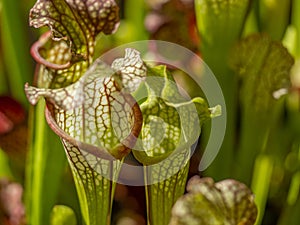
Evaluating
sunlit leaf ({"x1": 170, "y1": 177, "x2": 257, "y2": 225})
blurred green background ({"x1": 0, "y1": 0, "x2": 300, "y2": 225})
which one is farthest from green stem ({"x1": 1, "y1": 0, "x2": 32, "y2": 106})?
sunlit leaf ({"x1": 170, "y1": 177, "x2": 257, "y2": 225})

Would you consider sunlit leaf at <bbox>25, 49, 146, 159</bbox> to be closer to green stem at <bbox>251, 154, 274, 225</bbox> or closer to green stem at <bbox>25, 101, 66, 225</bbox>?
green stem at <bbox>25, 101, 66, 225</bbox>

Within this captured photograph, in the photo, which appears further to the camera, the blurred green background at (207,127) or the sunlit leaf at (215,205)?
the blurred green background at (207,127)

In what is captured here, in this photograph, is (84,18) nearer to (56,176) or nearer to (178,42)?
(56,176)

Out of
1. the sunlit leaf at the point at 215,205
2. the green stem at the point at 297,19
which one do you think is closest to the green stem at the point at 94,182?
the sunlit leaf at the point at 215,205

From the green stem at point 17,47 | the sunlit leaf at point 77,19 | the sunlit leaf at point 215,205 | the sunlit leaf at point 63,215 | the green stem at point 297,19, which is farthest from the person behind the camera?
the green stem at point 17,47

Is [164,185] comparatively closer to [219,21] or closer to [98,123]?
[98,123]

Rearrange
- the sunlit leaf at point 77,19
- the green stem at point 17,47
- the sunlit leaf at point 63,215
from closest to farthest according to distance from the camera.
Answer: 1. the sunlit leaf at point 77,19
2. the sunlit leaf at point 63,215
3. the green stem at point 17,47

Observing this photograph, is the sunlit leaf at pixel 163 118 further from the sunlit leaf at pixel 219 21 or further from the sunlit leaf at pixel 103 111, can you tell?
the sunlit leaf at pixel 219 21

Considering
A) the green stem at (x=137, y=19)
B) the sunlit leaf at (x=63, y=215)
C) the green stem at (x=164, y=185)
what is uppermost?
the green stem at (x=137, y=19)

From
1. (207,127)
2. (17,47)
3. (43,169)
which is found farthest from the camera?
(17,47)

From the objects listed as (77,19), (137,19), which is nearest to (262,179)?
(77,19)
